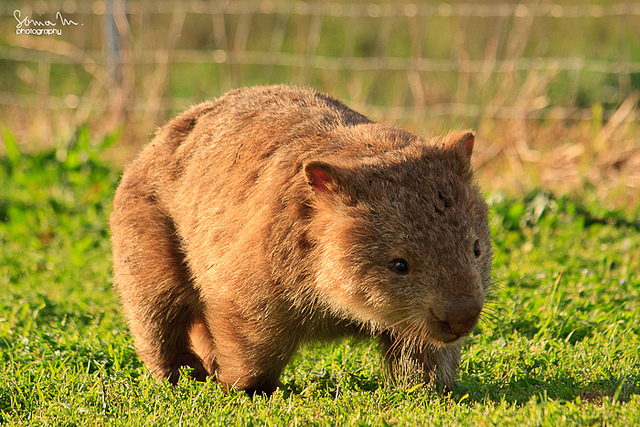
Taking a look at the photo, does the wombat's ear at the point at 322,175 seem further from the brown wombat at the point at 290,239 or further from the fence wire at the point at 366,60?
the fence wire at the point at 366,60

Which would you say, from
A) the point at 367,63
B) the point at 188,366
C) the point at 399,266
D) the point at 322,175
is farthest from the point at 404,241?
the point at 367,63

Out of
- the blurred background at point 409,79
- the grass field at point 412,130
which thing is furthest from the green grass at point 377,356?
the blurred background at point 409,79

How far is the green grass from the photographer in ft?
12.8

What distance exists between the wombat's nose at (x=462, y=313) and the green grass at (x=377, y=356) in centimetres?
40

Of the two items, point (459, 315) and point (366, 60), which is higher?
point (459, 315)

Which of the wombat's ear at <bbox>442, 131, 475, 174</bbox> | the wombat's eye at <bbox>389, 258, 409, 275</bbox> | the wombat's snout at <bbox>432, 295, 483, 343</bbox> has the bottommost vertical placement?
the wombat's snout at <bbox>432, 295, 483, 343</bbox>

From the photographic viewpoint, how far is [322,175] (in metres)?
4.00

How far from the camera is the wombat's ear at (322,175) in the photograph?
12.8 feet

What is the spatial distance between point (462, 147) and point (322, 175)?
77 cm

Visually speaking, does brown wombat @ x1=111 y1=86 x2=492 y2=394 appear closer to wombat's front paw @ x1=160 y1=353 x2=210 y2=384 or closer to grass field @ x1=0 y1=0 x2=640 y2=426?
wombat's front paw @ x1=160 y1=353 x2=210 y2=384

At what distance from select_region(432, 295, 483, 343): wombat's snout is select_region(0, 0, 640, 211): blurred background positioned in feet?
15.1

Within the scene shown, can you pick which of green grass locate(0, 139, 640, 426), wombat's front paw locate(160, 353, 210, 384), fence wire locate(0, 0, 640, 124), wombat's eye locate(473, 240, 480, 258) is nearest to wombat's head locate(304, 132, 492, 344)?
wombat's eye locate(473, 240, 480, 258)

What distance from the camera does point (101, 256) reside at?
23.7ft

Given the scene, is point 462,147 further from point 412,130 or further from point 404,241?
point 412,130
